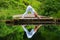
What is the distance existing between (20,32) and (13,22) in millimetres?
3780

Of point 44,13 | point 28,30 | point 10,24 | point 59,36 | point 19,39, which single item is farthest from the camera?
point 44,13

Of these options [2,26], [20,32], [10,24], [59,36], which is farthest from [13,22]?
[59,36]

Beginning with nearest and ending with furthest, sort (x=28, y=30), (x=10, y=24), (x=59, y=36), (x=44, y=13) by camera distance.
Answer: (x=59, y=36), (x=28, y=30), (x=10, y=24), (x=44, y=13)

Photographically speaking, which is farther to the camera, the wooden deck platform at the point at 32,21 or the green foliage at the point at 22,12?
the wooden deck platform at the point at 32,21

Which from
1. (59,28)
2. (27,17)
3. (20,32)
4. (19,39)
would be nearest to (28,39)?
(19,39)

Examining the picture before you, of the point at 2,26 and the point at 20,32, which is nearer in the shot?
the point at 20,32

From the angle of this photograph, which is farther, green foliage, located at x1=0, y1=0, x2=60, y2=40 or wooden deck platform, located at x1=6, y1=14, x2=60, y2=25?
wooden deck platform, located at x1=6, y1=14, x2=60, y2=25

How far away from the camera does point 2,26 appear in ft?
68.0

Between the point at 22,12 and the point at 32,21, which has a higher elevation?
the point at 32,21

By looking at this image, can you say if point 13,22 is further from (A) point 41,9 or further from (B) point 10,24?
(A) point 41,9

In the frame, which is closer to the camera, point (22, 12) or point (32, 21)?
point (32, 21)

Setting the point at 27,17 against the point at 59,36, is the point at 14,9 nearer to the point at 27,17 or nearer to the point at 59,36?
the point at 27,17

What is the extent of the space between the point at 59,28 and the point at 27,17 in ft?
9.32

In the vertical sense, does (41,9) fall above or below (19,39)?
below
